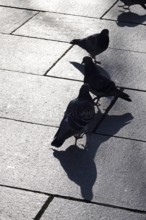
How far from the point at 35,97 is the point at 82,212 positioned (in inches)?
103

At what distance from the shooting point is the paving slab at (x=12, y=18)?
426 inches

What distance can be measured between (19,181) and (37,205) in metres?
0.48

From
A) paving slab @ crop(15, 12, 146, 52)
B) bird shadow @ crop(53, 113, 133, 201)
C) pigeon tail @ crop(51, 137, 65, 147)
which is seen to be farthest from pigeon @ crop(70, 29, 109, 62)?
pigeon tail @ crop(51, 137, 65, 147)

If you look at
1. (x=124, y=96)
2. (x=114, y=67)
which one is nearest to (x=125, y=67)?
(x=114, y=67)

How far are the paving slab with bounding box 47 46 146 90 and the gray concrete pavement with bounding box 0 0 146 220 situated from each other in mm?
14

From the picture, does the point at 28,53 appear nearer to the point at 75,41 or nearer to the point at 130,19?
the point at 75,41

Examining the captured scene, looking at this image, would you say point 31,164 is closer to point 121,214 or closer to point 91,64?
point 121,214

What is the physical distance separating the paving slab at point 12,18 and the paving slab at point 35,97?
1.73 metres

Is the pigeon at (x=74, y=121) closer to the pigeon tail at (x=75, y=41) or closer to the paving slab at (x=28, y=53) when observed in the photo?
the paving slab at (x=28, y=53)

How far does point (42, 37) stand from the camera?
1045cm

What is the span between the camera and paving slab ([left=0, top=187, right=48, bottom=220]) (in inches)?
244

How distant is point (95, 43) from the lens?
957cm

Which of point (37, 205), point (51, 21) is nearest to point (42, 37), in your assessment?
point (51, 21)

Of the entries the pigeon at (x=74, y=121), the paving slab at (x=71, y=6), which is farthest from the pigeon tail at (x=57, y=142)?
the paving slab at (x=71, y=6)
